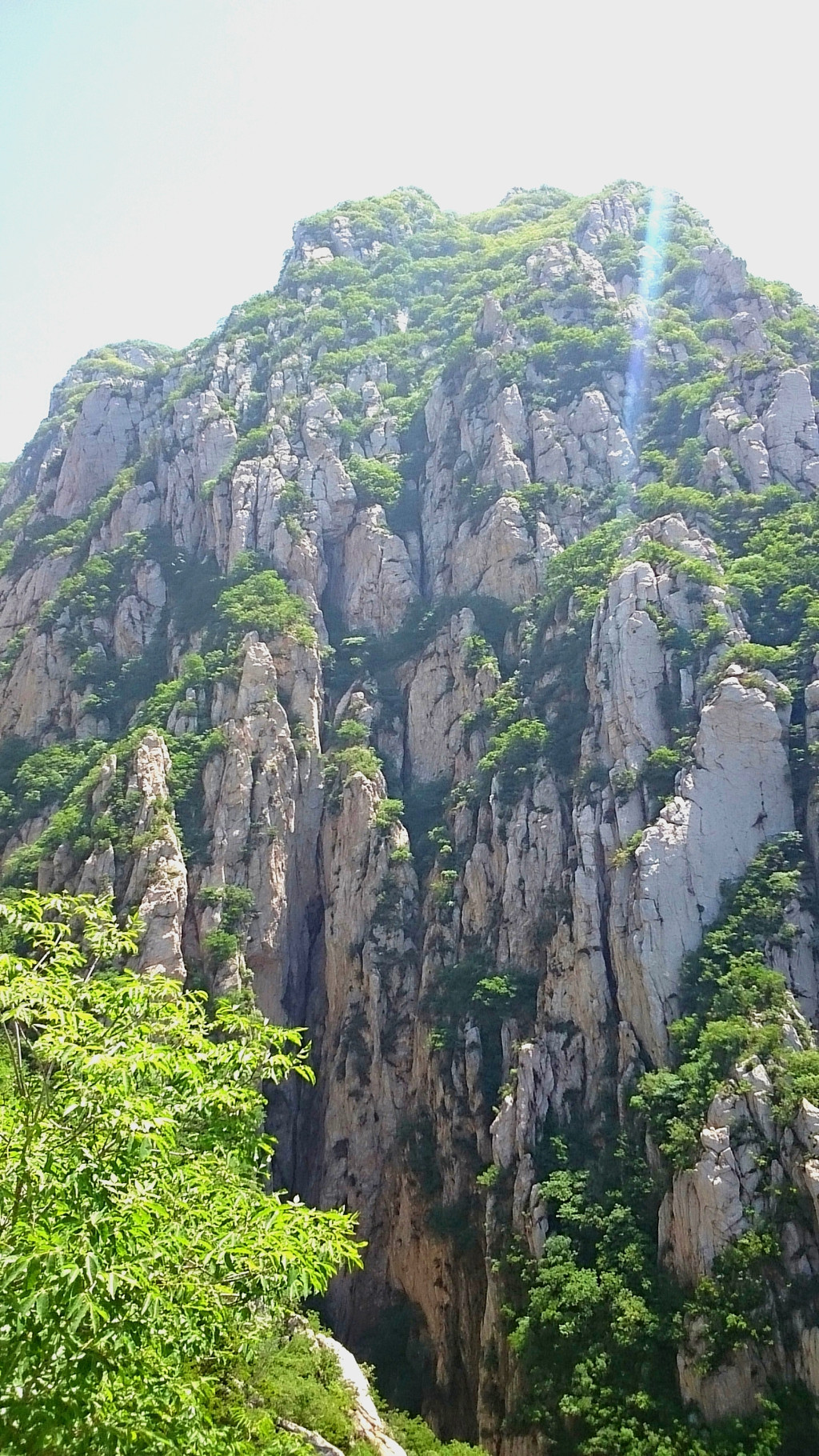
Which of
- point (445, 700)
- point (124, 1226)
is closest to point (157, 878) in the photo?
point (445, 700)

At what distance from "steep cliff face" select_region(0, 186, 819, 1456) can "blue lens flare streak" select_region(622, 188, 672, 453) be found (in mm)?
344

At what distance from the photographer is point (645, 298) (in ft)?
199

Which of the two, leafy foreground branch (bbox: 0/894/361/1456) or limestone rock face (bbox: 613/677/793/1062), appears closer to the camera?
leafy foreground branch (bbox: 0/894/361/1456)

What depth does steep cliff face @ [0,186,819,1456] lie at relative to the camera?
84.5 ft

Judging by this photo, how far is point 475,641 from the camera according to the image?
44.0 metres

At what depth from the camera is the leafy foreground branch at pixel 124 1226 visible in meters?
6.43

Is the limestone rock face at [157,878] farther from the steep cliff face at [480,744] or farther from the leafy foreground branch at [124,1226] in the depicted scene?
the leafy foreground branch at [124,1226]

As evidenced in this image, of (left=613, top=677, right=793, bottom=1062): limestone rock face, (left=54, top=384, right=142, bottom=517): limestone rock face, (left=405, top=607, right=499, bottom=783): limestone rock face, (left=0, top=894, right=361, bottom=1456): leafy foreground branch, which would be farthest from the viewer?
(left=54, top=384, right=142, bottom=517): limestone rock face

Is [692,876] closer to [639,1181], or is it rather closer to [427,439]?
[639,1181]

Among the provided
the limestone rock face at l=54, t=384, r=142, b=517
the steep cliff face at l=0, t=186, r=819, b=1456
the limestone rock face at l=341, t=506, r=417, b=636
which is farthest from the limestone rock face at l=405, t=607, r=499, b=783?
the limestone rock face at l=54, t=384, r=142, b=517

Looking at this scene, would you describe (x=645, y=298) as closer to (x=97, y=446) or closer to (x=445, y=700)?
(x=445, y=700)

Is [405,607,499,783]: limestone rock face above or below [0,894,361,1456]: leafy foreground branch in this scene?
above

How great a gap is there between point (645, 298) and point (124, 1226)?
2583 inches

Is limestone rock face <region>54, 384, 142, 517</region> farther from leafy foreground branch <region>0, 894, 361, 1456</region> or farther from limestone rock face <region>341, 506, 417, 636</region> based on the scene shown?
leafy foreground branch <region>0, 894, 361, 1456</region>
